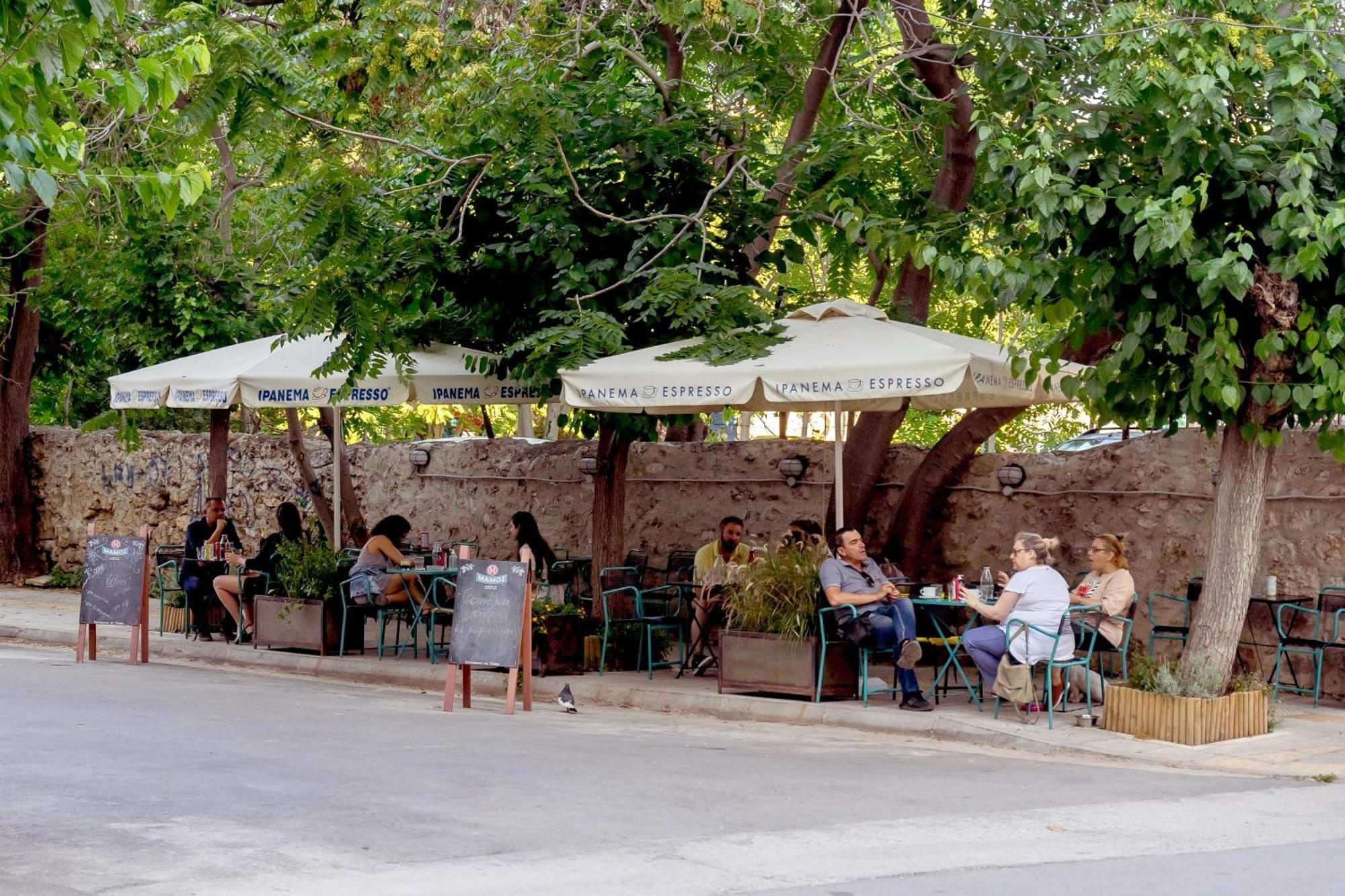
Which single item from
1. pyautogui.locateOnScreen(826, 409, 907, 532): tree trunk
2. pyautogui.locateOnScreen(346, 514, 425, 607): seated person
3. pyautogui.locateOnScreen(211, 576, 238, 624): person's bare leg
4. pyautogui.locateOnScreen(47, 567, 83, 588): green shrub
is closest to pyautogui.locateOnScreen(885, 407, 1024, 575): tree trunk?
pyautogui.locateOnScreen(826, 409, 907, 532): tree trunk

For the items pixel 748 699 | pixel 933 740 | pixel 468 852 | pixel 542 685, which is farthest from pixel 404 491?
pixel 468 852

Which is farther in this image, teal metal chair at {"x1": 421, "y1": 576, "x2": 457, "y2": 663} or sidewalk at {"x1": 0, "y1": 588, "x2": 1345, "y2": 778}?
teal metal chair at {"x1": 421, "y1": 576, "x2": 457, "y2": 663}

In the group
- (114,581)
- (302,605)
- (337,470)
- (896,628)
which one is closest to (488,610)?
(896,628)

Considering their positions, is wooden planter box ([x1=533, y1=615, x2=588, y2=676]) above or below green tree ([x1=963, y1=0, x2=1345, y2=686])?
below

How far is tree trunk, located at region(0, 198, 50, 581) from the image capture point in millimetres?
22141

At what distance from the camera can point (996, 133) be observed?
11.1m

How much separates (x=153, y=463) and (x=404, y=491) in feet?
16.1

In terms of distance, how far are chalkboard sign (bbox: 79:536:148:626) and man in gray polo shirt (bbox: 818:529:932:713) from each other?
6.46 m

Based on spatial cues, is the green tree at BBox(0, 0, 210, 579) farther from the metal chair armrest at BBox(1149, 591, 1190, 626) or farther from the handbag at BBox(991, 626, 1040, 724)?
the metal chair armrest at BBox(1149, 591, 1190, 626)

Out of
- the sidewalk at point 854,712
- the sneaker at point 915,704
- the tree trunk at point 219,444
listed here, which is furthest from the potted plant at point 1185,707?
the tree trunk at point 219,444

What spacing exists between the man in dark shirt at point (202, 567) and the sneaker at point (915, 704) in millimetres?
7515

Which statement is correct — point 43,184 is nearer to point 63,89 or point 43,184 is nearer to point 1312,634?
point 63,89

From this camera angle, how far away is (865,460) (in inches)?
616

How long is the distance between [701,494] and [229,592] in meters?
5.08
